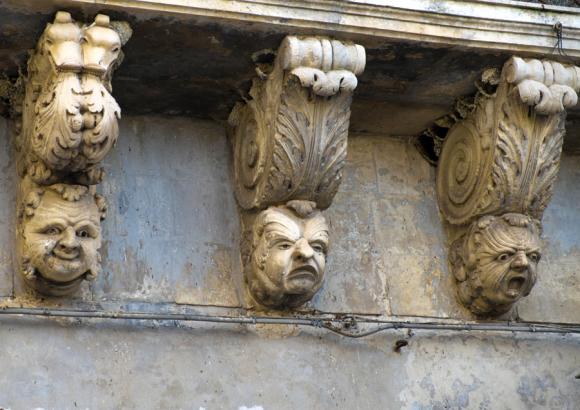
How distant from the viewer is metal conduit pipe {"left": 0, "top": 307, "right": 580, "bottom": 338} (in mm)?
5434

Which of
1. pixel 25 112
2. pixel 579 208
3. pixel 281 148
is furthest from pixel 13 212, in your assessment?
pixel 579 208

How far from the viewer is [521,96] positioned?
575cm

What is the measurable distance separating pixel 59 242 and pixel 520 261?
5.29ft

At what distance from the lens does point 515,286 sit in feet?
19.6

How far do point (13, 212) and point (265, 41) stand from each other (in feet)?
3.23

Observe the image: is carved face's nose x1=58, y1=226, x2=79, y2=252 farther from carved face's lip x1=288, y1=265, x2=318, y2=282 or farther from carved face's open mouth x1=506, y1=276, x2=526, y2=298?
carved face's open mouth x1=506, y1=276, x2=526, y2=298

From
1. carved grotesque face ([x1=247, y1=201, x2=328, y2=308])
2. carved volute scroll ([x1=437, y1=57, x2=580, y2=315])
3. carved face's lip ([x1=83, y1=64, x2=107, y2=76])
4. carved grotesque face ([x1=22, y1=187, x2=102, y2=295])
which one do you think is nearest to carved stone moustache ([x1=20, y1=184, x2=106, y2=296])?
carved grotesque face ([x1=22, y1=187, x2=102, y2=295])

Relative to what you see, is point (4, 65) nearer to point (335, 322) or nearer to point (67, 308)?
point (67, 308)

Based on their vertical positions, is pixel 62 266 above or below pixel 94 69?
below

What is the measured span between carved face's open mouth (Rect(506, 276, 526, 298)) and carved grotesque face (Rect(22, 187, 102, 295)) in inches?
58.1

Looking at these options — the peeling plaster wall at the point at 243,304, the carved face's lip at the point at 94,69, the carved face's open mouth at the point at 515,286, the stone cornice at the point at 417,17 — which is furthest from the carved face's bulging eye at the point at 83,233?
the carved face's open mouth at the point at 515,286

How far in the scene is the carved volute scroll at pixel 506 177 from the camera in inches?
229

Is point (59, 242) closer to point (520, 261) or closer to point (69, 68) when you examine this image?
point (69, 68)

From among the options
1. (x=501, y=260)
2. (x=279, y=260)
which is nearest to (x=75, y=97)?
(x=279, y=260)
